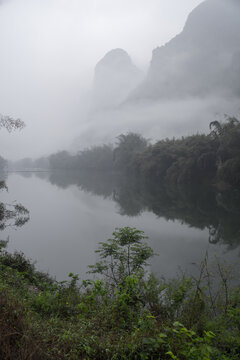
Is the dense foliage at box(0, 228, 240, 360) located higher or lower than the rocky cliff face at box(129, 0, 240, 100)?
lower

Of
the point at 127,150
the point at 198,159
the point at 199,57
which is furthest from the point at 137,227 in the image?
the point at 199,57

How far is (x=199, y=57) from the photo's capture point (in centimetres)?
14238

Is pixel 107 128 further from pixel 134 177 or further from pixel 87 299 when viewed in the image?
pixel 87 299

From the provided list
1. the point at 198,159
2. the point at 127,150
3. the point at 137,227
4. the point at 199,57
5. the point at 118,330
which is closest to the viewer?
the point at 118,330

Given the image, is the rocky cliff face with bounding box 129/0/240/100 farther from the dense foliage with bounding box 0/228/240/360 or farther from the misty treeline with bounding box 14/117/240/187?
the dense foliage with bounding box 0/228/240/360

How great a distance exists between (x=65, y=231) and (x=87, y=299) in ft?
28.5

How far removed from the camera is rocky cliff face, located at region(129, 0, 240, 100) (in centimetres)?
13062

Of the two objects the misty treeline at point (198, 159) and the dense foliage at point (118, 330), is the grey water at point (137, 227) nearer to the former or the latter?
the dense foliage at point (118, 330)

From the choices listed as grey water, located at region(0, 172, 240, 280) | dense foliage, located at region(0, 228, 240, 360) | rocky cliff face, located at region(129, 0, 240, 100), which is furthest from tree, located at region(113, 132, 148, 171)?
rocky cliff face, located at region(129, 0, 240, 100)

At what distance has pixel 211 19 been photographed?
498ft

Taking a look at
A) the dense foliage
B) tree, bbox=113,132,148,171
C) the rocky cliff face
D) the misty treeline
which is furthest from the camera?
the rocky cliff face

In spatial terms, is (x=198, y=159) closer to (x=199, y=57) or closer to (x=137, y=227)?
(x=137, y=227)

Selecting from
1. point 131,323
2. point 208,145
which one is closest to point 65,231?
point 131,323

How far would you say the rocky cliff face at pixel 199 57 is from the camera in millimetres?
130625
